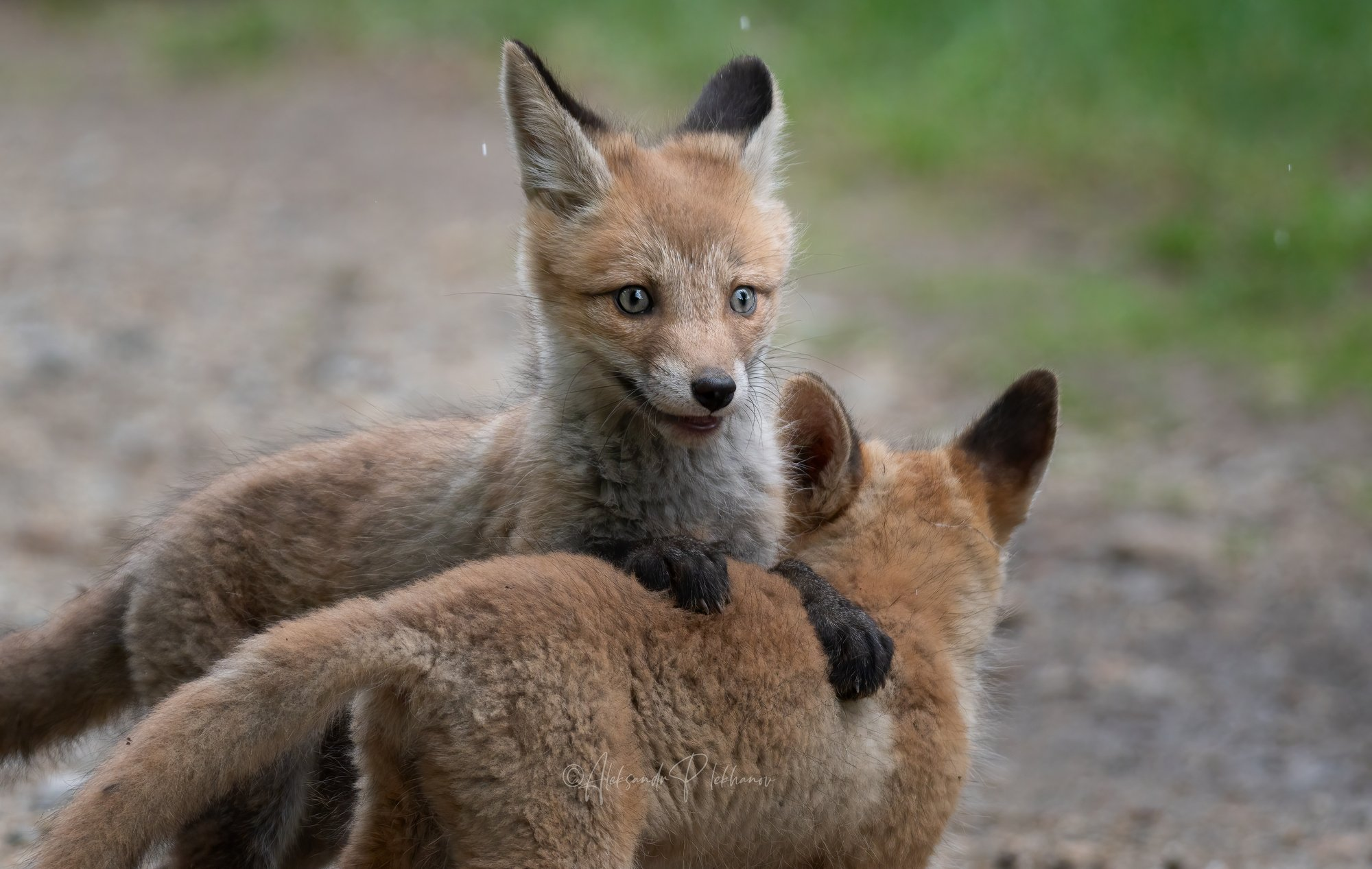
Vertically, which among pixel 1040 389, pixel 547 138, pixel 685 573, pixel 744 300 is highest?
pixel 547 138

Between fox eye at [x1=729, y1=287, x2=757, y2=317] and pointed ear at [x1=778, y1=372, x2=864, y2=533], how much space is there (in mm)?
315

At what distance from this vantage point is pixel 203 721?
3.69 metres

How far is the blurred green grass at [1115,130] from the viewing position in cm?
1286

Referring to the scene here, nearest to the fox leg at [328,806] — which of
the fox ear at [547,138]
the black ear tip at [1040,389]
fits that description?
the fox ear at [547,138]

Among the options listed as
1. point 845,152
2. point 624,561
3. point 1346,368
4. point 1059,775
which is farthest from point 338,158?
point 624,561

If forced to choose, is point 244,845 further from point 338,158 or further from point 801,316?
point 338,158

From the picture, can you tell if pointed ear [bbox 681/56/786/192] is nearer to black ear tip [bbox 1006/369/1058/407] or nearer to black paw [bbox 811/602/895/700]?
black ear tip [bbox 1006/369/1058/407]

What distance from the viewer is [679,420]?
5.19 metres

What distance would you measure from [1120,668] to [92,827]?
21.4 ft

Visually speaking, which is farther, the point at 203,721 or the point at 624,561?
the point at 624,561

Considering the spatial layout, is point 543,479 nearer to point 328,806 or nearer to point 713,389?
point 713,389
